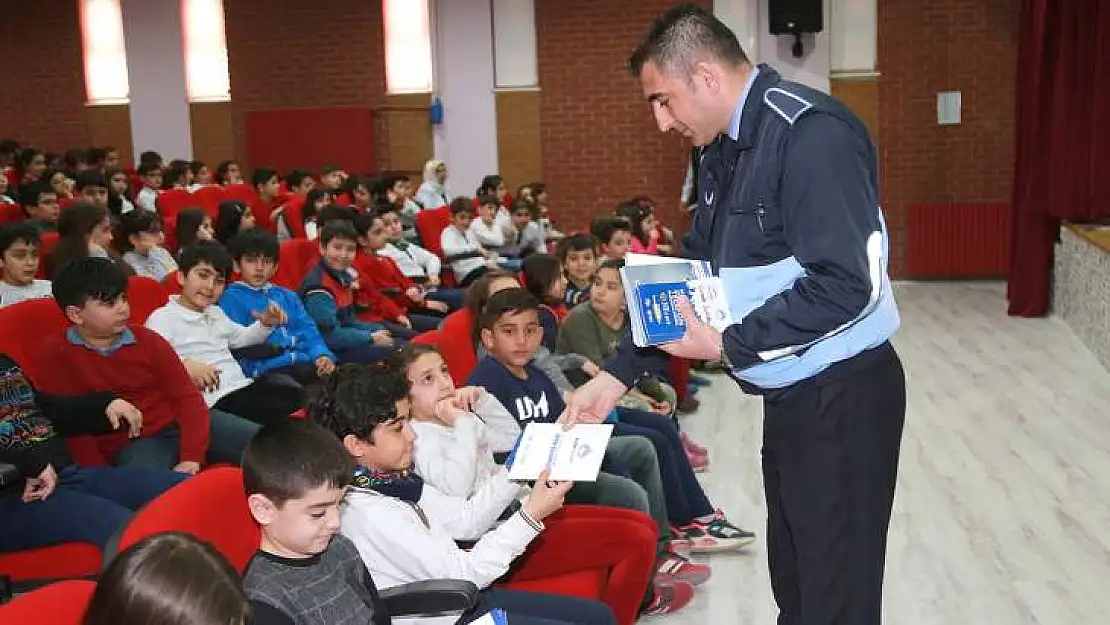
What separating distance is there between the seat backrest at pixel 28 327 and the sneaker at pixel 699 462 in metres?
2.71

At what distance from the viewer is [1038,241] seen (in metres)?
8.78

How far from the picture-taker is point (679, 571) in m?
4.07

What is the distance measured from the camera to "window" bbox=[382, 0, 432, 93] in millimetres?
12500

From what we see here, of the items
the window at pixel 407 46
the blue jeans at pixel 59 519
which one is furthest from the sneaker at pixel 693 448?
the window at pixel 407 46

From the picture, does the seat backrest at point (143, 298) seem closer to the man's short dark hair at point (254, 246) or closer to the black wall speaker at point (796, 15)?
the man's short dark hair at point (254, 246)

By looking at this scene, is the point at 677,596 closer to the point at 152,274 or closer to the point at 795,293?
the point at 795,293

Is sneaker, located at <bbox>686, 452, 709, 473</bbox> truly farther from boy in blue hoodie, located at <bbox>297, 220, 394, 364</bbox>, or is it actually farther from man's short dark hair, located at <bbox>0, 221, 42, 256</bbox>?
man's short dark hair, located at <bbox>0, 221, 42, 256</bbox>

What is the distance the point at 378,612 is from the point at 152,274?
15.1 ft

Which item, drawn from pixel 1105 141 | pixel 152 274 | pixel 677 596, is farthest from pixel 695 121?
pixel 1105 141

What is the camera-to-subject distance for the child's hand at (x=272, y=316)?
Result: 5.07 metres

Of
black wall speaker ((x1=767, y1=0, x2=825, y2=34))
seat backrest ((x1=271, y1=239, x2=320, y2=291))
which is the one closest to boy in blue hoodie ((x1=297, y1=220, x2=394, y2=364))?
seat backrest ((x1=271, y1=239, x2=320, y2=291))

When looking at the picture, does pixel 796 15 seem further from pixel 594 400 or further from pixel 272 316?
pixel 594 400

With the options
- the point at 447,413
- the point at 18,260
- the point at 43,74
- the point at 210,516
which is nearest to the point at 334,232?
the point at 18,260

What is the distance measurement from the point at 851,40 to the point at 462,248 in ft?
15.2
